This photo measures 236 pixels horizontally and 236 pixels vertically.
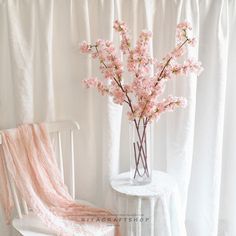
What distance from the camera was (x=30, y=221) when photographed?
176cm

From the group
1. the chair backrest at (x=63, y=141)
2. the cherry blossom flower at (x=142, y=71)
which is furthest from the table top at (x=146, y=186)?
the cherry blossom flower at (x=142, y=71)

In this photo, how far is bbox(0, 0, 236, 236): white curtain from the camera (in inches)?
72.8

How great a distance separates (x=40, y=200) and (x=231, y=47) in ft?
5.10

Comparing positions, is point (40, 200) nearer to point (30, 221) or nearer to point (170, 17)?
point (30, 221)

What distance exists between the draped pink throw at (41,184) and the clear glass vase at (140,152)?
256 mm

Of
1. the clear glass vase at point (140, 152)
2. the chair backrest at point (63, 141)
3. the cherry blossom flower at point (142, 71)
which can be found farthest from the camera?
the chair backrest at point (63, 141)

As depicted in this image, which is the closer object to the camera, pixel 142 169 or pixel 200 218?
pixel 142 169

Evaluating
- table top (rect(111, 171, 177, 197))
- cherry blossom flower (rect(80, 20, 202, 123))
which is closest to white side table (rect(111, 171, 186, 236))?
table top (rect(111, 171, 177, 197))

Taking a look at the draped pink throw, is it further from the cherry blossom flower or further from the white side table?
the cherry blossom flower

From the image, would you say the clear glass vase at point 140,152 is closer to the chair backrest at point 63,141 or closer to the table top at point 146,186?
the table top at point 146,186

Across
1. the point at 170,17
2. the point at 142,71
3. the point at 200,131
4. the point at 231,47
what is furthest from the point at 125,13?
the point at 200,131

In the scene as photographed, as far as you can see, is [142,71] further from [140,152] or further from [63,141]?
[63,141]

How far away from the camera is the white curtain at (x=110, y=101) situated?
1.85 m

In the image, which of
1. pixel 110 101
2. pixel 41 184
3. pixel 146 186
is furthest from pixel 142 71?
pixel 41 184
